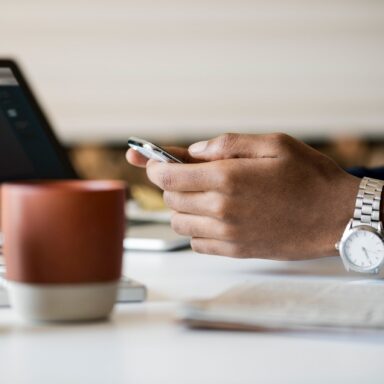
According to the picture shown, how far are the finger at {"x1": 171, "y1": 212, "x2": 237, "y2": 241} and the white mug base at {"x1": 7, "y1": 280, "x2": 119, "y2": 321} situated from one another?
1.16ft

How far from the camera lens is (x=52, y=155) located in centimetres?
144

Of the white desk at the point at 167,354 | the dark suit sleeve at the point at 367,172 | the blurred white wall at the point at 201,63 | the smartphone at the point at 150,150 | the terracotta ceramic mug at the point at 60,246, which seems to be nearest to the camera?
the white desk at the point at 167,354

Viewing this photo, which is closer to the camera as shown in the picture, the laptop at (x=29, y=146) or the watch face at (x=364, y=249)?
the watch face at (x=364, y=249)

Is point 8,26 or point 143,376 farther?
point 8,26

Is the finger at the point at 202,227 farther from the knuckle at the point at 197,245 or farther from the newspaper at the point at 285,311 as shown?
the newspaper at the point at 285,311

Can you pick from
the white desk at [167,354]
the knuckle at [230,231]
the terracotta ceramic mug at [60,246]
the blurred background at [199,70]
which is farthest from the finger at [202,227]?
the blurred background at [199,70]

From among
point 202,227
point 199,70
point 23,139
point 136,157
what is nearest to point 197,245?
point 202,227

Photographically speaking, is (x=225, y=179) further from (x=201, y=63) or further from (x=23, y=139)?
(x=201, y=63)

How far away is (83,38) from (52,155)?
2.28 meters

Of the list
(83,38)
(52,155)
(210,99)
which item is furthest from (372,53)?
(52,155)

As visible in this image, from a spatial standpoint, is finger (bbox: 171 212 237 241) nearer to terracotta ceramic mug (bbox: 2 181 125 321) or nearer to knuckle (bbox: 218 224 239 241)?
knuckle (bbox: 218 224 239 241)

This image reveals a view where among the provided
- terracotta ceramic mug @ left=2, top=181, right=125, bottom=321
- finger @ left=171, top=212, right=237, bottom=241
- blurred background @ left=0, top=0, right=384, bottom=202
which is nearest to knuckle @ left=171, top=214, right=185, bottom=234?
finger @ left=171, top=212, right=237, bottom=241

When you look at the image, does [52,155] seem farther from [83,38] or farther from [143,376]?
[83,38]

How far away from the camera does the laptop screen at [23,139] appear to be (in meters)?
1.37
